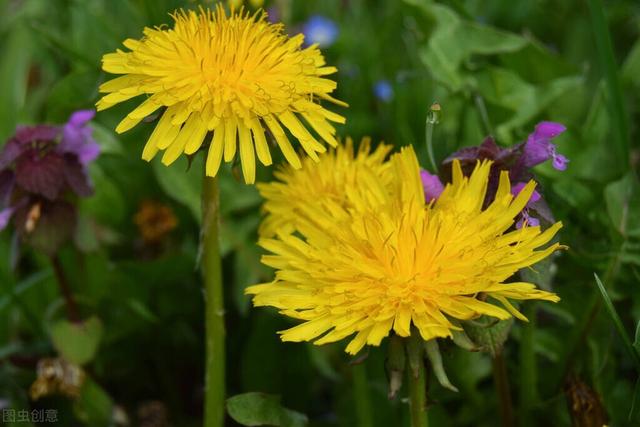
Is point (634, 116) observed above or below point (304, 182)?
above

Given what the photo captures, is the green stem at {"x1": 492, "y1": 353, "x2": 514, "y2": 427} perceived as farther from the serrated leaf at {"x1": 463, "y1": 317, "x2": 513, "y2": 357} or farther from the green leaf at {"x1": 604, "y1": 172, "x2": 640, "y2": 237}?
the green leaf at {"x1": 604, "y1": 172, "x2": 640, "y2": 237}

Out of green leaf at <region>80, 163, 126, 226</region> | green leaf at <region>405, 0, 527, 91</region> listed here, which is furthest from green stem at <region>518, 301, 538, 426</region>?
green leaf at <region>80, 163, 126, 226</region>

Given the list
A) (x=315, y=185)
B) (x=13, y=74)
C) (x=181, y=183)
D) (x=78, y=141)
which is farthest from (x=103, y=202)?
(x=315, y=185)

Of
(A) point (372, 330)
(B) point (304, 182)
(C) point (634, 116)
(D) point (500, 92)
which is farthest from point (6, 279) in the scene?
(C) point (634, 116)

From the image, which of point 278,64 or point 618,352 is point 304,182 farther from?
point 618,352

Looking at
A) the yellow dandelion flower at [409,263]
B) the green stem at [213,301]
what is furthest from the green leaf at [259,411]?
the yellow dandelion flower at [409,263]

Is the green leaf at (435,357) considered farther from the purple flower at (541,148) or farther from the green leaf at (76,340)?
the green leaf at (76,340)
